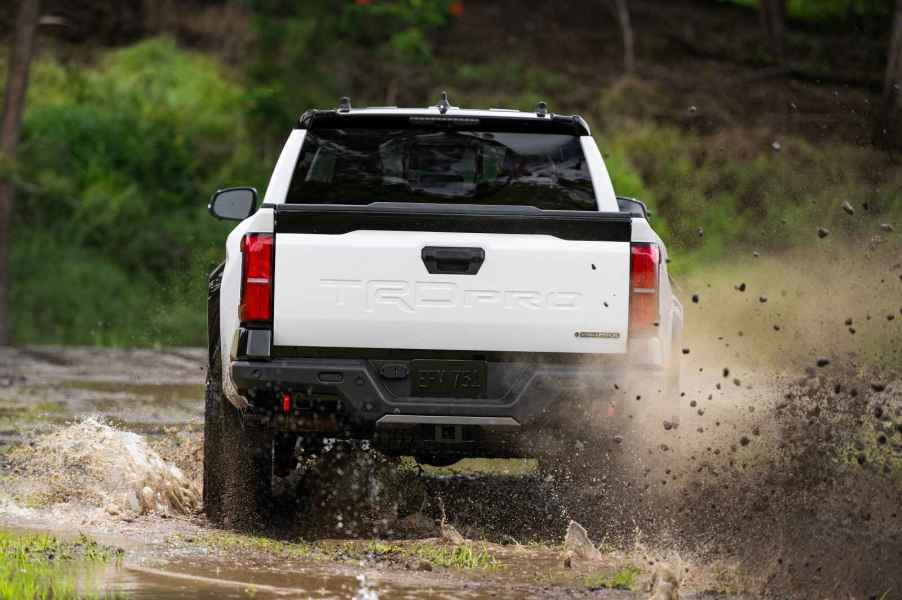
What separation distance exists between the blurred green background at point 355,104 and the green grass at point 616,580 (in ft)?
48.2

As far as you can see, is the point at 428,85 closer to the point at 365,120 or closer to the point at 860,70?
the point at 860,70

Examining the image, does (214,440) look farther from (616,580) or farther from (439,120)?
(616,580)

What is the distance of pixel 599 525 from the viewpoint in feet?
25.0

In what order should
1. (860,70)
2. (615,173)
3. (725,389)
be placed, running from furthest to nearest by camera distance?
(860,70) → (615,173) → (725,389)

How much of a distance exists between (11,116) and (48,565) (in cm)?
1729

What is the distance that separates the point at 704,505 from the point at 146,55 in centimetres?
2694

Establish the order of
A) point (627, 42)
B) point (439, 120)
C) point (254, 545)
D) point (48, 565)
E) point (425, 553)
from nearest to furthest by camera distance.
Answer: point (48, 565) → point (425, 553) → point (254, 545) → point (439, 120) → point (627, 42)

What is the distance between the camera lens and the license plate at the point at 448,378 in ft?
22.3

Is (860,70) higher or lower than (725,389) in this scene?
higher

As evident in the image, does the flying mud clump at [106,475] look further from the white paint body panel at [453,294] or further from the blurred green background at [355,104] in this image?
the blurred green background at [355,104]

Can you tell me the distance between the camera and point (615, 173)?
27.6m

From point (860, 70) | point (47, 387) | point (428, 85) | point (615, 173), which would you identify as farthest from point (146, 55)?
point (47, 387)

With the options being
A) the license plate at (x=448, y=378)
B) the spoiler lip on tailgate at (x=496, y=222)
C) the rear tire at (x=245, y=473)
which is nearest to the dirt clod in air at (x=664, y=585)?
the license plate at (x=448, y=378)

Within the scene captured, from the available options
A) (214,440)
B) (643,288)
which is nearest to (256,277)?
(214,440)
